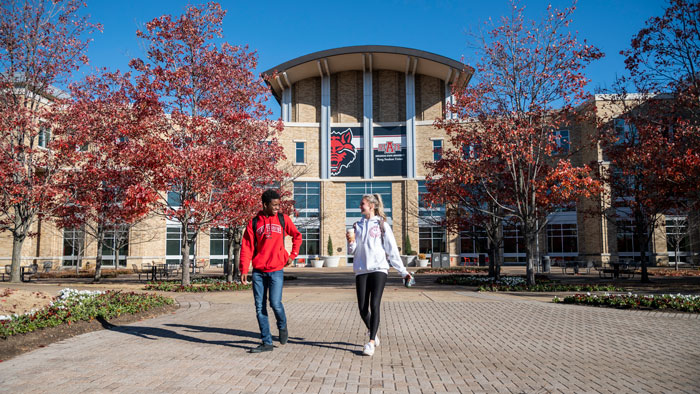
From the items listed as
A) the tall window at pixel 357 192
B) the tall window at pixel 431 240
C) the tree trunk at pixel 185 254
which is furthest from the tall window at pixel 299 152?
the tree trunk at pixel 185 254

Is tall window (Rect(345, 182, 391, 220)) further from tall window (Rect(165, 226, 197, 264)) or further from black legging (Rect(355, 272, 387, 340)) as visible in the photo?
black legging (Rect(355, 272, 387, 340))

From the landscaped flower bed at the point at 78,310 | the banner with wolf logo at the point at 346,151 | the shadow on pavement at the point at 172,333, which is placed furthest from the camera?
the banner with wolf logo at the point at 346,151

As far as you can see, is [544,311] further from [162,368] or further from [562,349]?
[162,368]

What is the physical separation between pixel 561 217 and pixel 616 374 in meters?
34.5

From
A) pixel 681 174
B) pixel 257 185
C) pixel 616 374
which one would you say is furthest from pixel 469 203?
pixel 616 374

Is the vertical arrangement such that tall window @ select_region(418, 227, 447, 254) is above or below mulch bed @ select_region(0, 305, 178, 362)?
above

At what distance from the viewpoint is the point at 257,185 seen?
18531mm

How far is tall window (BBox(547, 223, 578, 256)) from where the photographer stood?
36.1 metres

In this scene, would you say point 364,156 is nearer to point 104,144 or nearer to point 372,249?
point 104,144

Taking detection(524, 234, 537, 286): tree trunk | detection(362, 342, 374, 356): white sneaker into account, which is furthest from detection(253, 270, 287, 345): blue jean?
detection(524, 234, 537, 286): tree trunk

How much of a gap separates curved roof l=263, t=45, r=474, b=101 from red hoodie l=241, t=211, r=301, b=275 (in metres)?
33.4

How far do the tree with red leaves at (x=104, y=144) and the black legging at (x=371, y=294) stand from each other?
993 cm

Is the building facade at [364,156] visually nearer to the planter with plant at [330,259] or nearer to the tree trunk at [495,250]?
the planter with plant at [330,259]

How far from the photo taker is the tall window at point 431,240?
121 ft
